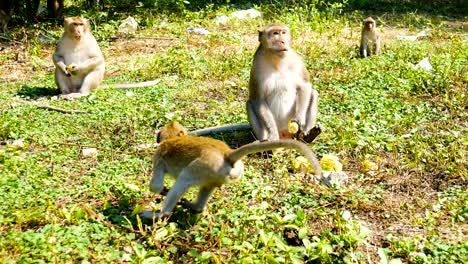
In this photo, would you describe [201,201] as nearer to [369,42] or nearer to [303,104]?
[303,104]

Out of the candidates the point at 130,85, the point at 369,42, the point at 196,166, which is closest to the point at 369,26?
the point at 369,42

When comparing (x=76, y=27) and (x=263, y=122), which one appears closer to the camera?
(x=263, y=122)

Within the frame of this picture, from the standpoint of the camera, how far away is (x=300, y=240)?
424cm

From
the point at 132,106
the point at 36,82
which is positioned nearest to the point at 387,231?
the point at 132,106

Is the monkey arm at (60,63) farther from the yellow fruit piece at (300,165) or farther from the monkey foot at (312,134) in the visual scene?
the yellow fruit piece at (300,165)

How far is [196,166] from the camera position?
421 centimetres

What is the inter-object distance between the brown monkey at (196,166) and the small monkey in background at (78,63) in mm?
4647

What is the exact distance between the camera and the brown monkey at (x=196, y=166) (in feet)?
13.6

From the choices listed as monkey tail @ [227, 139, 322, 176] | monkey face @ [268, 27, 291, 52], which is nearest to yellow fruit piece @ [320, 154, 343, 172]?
monkey face @ [268, 27, 291, 52]

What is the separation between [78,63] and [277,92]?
13.3ft

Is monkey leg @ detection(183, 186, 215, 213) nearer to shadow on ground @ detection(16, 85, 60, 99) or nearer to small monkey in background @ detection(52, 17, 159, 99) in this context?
small monkey in background @ detection(52, 17, 159, 99)

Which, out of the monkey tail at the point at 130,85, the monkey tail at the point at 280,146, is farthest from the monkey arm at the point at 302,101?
the monkey tail at the point at 130,85

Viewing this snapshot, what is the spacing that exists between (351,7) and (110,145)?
1330 centimetres

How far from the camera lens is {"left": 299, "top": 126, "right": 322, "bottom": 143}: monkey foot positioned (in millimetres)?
6207
